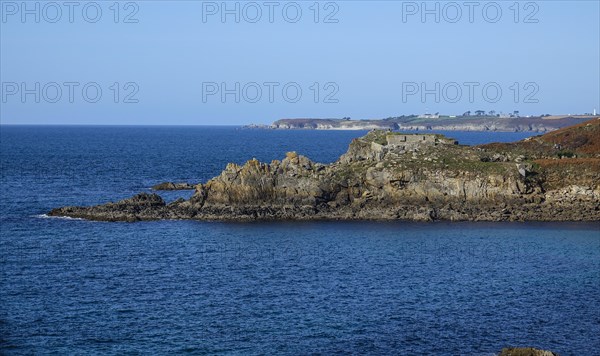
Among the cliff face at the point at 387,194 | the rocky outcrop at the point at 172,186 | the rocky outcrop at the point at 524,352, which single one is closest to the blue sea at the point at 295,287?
the rocky outcrop at the point at 524,352

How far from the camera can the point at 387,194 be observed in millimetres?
90500

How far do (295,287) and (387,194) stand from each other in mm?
34886

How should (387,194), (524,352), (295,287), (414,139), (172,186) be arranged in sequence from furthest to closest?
1. (172,186)
2. (414,139)
3. (387,194)
4. (295,287)
5. (524,352)

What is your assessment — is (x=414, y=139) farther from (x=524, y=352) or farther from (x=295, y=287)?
(x=524, y=352)

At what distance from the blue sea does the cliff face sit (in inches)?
150

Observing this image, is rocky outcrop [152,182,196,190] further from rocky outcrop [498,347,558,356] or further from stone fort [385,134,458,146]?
rocky outcrop [498,347,558,356]

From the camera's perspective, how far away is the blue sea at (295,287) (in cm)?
4534

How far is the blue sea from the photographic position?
45.3 m

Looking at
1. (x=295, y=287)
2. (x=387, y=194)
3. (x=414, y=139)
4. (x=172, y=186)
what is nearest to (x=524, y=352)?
(x=295, y=287)

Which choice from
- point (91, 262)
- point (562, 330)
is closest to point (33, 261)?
point (91, 262)

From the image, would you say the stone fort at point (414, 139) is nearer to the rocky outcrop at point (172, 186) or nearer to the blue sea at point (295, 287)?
the blue sea at point (295, 287)

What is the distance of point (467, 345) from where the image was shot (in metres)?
44.2

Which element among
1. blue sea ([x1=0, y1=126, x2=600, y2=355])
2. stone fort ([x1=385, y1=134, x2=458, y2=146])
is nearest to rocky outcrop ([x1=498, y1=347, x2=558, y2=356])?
blue sea ([x1=0, y1=126, x2=600, y2=355])

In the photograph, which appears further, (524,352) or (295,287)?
(295,287)
